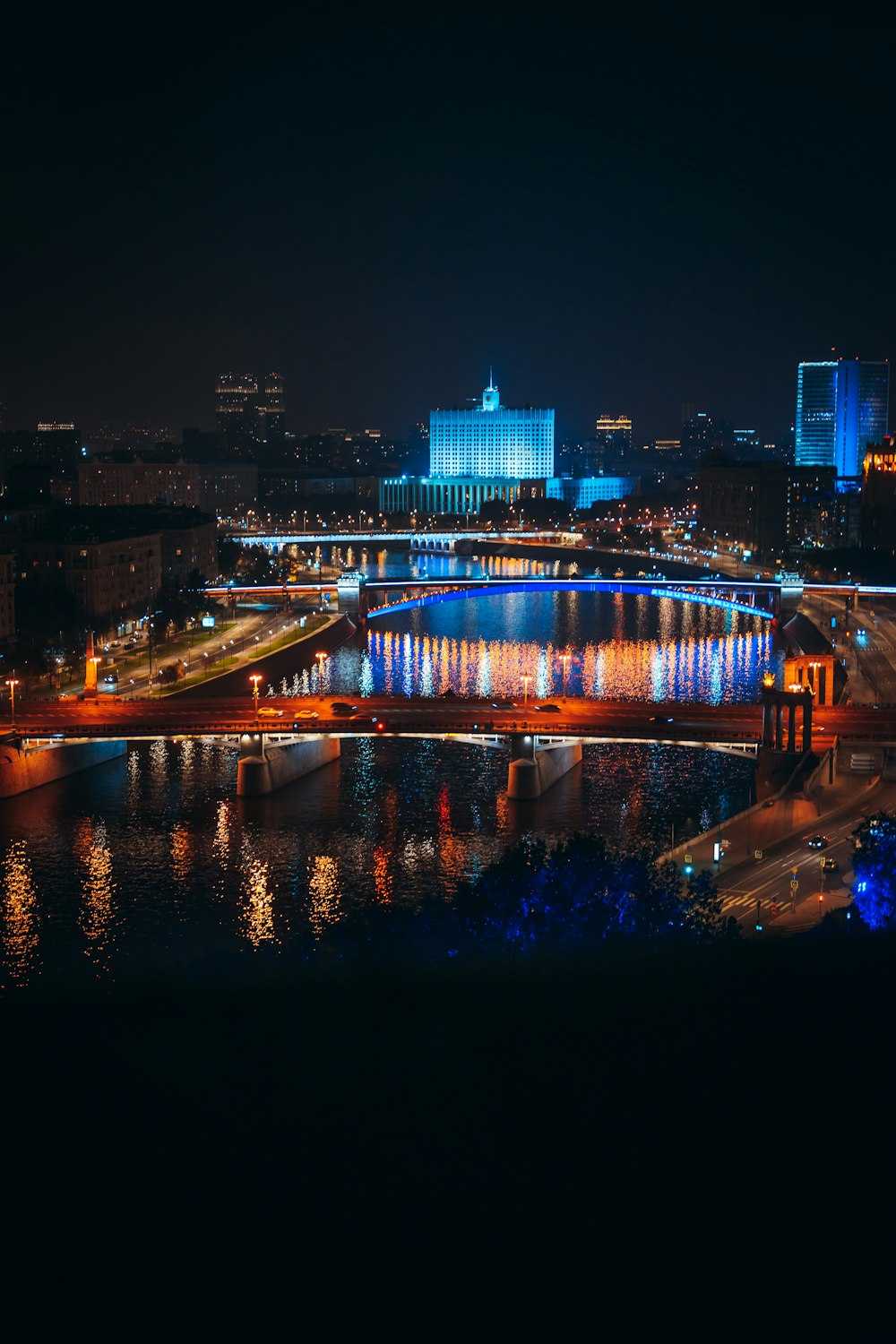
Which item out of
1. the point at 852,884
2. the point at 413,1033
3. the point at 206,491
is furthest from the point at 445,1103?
the point at 206,491

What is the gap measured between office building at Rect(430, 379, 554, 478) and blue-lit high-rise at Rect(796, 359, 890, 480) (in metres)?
12.7

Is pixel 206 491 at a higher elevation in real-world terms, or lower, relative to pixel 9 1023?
higher

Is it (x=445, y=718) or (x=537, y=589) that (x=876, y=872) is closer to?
(x=445, y=718)

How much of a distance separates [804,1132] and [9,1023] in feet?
14.0

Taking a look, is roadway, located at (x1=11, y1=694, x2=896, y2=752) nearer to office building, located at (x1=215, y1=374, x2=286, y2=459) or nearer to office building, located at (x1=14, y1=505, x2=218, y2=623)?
office building, located at (x1=14, y1=505, x2=218, y2=623)

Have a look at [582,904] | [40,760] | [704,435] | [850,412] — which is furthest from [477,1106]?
[704,435]

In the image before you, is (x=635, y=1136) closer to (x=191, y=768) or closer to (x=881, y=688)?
(x=191, y=768)

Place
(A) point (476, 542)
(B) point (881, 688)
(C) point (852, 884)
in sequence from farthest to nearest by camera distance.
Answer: (A) point (476, 542) < (B) point (881, 688) < (C) point (852, 884)

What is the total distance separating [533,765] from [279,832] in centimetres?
274

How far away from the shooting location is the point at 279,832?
14172mm

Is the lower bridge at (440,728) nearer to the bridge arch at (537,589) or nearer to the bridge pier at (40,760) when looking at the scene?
the bridge pier at (40,760)

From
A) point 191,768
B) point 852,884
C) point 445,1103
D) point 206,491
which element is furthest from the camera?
point 206,491

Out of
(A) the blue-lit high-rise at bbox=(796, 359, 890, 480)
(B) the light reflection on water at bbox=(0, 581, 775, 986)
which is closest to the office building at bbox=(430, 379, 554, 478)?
(A) the blue-lit high-rise at bbox=(796, 359, 890, 480)

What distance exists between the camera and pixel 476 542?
166 ft
